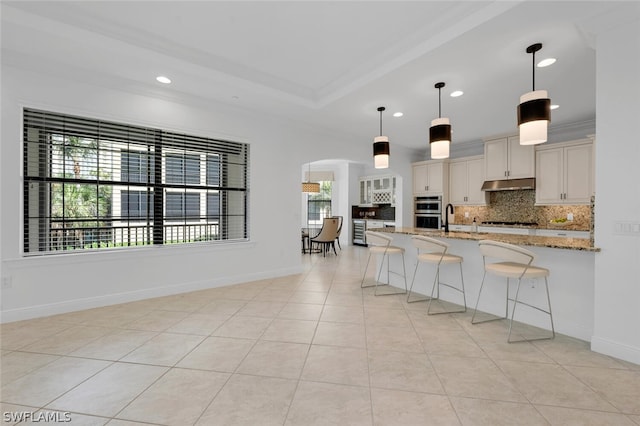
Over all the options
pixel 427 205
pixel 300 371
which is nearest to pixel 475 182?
pixel 427 205

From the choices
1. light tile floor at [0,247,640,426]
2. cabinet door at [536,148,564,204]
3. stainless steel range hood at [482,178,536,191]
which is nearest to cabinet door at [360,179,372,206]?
stainless steel range hood at [482,178,536,191]

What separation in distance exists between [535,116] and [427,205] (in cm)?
467

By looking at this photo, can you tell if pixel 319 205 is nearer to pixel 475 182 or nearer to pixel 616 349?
pixel 475 182

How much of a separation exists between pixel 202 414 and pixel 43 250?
2.90m

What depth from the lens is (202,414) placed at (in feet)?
5.49

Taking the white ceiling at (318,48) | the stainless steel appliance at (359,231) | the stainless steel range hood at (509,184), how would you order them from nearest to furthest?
the white ceiling at (318,48), the stainless steel range hood at (509,184), the stainless steel appliance at (359,231)

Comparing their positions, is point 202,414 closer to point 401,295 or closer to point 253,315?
point 253,315

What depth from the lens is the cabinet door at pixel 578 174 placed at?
4.78m

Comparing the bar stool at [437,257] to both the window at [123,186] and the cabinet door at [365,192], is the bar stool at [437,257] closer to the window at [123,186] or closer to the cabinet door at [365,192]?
the window at [123,186]

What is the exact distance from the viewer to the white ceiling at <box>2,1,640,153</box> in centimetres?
242

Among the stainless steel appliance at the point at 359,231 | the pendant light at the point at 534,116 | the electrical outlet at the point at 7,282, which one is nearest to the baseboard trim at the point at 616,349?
the pendant light at the point at 534,116

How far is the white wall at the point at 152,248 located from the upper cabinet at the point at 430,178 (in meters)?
2.15

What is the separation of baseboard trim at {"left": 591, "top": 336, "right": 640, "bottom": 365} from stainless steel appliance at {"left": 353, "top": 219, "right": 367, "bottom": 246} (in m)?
6.90

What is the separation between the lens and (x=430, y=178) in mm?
6957
